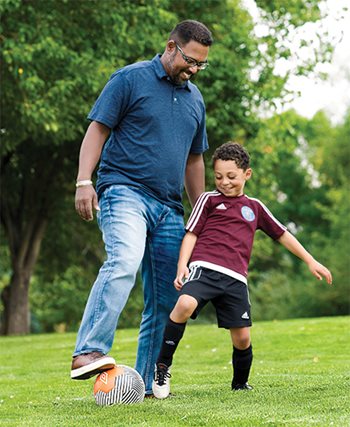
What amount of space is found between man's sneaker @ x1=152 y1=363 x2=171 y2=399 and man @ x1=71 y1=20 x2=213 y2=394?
14cm

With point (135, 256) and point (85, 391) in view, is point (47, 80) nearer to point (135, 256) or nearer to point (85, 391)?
point (85, 391)

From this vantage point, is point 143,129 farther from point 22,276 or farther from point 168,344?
point 22,276

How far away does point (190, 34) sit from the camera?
584 centimetres

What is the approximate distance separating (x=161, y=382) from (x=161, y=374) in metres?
0.05

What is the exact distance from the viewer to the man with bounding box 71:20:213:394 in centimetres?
557

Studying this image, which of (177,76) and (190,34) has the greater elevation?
(190,34)

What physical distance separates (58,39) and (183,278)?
10886 mm

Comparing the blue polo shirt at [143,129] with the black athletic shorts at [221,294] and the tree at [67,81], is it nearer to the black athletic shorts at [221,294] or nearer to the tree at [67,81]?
the black athletic shorts at [221,294]

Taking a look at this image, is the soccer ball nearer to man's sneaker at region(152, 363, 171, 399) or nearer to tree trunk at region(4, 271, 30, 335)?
man's sneaker at region(152, 363, 171, 399)

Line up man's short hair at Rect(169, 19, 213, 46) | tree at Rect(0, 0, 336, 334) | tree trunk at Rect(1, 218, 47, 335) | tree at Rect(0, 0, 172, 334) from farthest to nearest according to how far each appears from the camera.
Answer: tree trunk at Rect(1, 218, 47, 335) < tree at Rect(0, 0, 336, 334) < tree at Rect(0, 0, 172, 334) < man's short hair at Rect(169, 19, 213, 46)

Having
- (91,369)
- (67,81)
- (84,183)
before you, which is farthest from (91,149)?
(67,81)

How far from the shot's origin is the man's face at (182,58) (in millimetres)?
5836

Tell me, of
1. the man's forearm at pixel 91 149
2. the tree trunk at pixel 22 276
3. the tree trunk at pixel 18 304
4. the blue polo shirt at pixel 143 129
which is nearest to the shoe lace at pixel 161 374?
the blue polo shirt at pixel 143 129

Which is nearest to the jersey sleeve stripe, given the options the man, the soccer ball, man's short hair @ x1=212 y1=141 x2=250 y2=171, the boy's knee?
the man
